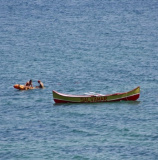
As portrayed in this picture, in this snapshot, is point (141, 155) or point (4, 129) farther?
point (4, 129)

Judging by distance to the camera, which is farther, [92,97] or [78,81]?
[78,81]

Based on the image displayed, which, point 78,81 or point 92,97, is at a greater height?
point 78,81

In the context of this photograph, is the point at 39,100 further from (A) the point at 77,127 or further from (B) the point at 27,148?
(B) the point at 27,148

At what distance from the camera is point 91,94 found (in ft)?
284

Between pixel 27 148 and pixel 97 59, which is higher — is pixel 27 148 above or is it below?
below

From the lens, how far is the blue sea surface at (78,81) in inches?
2731

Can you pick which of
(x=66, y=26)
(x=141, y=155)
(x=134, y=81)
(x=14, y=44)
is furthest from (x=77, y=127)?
(x=66, y=26)

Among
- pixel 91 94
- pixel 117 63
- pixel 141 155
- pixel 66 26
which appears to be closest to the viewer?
pixel 141 155

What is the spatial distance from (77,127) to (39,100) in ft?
42.7

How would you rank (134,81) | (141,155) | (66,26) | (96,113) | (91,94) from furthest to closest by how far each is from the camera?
(66,26)
(134,81)
(91,94)
(96,113)
(141,155)

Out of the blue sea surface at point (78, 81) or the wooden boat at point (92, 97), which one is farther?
the wooden boat at point (92, 97)

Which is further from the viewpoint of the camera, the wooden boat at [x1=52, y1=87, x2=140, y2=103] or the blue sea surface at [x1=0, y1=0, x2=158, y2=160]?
the wooden boat at [x1=52, y1=87, x2=140, y2=103]

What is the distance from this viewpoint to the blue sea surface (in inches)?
2731

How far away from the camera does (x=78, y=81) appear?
97.1 meters
